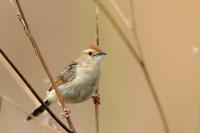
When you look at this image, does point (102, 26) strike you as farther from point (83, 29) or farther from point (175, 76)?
point (175, 76)

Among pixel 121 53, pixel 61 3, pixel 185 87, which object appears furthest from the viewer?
pixel 61 3

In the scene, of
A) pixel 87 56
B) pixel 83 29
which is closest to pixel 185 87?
pixel 87 56

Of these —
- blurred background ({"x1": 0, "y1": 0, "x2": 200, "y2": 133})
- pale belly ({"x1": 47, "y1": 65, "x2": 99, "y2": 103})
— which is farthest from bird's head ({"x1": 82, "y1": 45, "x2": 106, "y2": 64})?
blurred background ({"x1": 0, "y1": 0, "x2": 200, "y2": 133})

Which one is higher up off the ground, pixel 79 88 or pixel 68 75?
pixel 68 75

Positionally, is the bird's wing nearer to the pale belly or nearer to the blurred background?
the pale belly

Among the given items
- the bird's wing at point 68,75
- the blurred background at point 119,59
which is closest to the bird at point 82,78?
the bird's wing at point 68,75

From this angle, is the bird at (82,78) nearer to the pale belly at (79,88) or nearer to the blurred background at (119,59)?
the pale belly at (79,88)

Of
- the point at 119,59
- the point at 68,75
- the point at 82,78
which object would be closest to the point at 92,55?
the point at 82,78

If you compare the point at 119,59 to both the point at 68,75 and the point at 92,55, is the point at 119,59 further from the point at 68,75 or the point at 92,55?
the point at 92,55

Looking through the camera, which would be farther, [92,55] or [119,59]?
[119,59]
